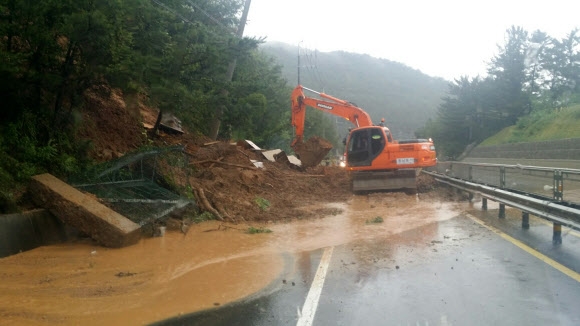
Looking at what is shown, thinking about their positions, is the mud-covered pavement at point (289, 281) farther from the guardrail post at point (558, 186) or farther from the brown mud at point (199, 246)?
the guardrail post at point (558, 186)

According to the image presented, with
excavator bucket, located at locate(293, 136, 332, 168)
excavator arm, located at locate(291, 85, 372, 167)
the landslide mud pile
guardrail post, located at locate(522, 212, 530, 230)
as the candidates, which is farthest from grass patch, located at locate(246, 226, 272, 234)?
excavator bucket, located at locate(293, 136, 332, 168)

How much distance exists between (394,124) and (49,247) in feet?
391

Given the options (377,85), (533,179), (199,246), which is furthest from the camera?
(377,85)

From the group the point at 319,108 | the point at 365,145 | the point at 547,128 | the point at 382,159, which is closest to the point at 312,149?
the point at 319,108

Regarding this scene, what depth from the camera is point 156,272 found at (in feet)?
25.5

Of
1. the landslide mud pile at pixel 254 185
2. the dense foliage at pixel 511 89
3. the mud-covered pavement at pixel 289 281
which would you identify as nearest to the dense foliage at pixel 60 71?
the mud-covered pavement at pixel 289 281

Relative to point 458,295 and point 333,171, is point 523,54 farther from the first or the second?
point 458,295

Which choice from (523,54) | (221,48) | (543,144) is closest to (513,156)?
(543,144)

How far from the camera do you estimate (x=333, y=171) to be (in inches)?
939

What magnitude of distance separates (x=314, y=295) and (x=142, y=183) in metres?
6.90

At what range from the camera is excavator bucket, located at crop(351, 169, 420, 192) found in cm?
1952

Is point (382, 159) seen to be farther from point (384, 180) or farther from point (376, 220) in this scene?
point (376, 220)

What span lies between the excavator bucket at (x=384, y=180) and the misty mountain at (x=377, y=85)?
91.0 metres

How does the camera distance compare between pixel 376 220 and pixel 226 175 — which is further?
pixel 226 175
